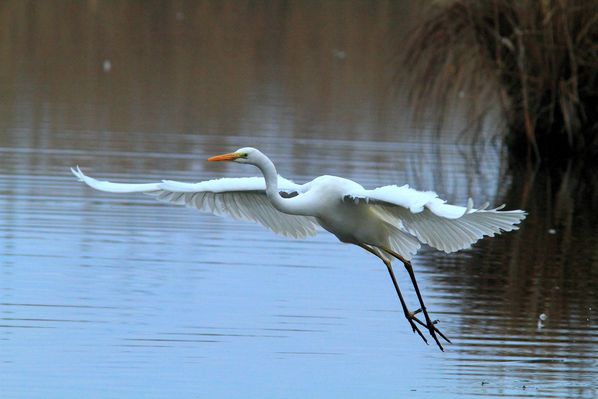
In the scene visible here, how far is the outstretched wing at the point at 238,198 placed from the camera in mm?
8816

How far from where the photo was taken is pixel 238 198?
30.6 ft

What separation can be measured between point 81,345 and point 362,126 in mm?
13483

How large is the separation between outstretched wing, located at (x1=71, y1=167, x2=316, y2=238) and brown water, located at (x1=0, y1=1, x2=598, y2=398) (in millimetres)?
732

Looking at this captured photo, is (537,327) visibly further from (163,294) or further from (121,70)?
(121,70)

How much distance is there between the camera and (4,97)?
22.7m

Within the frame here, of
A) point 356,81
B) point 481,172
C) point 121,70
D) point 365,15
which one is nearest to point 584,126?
point 481,172

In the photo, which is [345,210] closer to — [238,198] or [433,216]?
[433,216]

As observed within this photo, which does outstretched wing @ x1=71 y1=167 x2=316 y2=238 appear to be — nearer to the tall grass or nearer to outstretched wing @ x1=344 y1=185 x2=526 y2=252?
outstretched wing @ x1=344 y1=185 x2=526 y2=252

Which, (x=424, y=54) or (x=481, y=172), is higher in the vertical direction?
(x=424, y=54)

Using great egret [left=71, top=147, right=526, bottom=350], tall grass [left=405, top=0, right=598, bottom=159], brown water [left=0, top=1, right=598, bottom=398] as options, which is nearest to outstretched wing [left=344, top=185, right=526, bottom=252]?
great egret [left=71, top=147, right=526, bottom=350]

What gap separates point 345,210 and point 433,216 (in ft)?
2.17

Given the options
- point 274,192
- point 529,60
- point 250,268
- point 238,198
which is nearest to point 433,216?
point 274,192

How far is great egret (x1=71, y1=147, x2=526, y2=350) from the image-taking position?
7.95 m

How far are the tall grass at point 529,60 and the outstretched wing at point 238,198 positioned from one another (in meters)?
9.93
